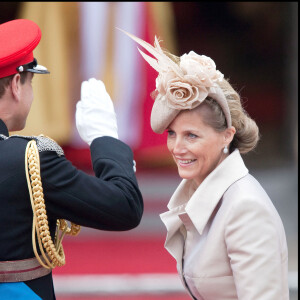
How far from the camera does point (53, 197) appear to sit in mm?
2484

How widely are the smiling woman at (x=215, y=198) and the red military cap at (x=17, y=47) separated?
0.37m

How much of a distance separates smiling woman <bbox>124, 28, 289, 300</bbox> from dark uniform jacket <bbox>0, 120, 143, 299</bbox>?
8.4 inches

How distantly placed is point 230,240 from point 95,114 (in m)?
0.71

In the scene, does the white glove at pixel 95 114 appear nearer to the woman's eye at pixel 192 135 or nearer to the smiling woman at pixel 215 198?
the smiling woman at pixel 215 198

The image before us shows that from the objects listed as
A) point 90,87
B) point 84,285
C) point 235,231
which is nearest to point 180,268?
point 235,231

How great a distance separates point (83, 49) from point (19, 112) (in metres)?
3.91

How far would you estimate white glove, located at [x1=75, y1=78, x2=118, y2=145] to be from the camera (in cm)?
276

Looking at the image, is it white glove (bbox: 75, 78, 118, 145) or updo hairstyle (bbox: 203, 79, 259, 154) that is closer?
updo hairstyle (bbox: 203, 79, 259, 154)

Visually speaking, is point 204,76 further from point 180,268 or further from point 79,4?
point 79,4

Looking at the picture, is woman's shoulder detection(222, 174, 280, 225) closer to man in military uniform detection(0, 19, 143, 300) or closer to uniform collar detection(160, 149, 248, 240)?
uniform collar detection(160, 149, 248, 240)

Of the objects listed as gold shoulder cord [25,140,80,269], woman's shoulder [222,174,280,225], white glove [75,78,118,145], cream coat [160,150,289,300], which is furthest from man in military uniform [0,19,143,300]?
woman's shoulder [222,174,280,225]

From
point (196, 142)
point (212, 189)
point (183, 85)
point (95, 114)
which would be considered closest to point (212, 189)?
point (212, 189)

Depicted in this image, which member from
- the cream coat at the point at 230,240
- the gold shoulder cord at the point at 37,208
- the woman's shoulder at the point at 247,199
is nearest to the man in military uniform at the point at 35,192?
the gold shoulder cord at the point at 37,208

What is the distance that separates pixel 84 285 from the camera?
5559 millimetres
